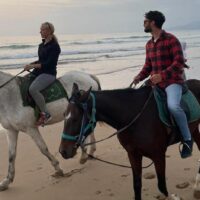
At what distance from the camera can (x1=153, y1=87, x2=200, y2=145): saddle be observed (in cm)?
475

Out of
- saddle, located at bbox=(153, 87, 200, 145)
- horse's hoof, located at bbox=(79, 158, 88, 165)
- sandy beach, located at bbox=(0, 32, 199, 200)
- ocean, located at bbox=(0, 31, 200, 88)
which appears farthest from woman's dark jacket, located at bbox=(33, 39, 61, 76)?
ocean, located at bbox=(0, 31, 200, 88)

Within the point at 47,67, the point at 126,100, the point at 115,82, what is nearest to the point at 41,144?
the point at 47,67

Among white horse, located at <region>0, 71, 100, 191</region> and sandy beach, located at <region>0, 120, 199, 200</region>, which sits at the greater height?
white horse, located at <region>0, 71, 100, 191</region>

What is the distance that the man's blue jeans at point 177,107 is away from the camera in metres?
4.68

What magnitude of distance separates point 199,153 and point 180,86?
A: 267 centimetres

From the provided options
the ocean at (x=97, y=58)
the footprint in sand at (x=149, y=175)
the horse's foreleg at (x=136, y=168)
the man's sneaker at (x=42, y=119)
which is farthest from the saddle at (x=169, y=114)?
the ocean at (x=97, y=58)

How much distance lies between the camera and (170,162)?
6824 mm

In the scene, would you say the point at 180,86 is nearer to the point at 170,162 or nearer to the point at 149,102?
the point at 149,102

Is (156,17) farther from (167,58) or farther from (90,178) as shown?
(90,178)

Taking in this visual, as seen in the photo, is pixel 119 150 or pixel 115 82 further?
pixel 115 82

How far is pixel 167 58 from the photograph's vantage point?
4.83m

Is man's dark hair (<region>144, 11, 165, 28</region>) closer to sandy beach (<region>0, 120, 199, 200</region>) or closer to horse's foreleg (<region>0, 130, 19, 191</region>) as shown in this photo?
sandy beach (<region>0, 120, 199, 200</region>)

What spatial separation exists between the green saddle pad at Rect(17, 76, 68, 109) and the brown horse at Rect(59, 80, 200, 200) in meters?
2.59

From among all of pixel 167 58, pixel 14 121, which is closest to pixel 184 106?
pixel 167 58
